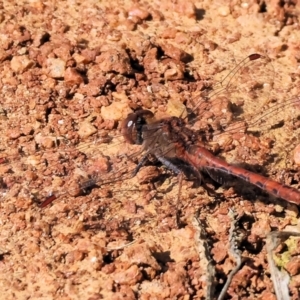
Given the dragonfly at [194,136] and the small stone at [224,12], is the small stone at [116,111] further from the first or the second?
the small stone at [224,12]

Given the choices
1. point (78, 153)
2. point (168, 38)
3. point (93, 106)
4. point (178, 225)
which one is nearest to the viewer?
point (178, 225)

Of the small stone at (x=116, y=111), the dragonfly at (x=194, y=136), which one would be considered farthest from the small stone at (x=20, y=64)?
the dragonfly at (x=194, y=136)

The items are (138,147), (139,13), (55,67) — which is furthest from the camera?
(139,13)

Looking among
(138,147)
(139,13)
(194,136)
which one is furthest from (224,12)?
(138,147)

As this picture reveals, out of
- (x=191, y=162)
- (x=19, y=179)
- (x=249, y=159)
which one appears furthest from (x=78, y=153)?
(x=249, y=159)

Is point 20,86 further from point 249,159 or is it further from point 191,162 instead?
point 249,159

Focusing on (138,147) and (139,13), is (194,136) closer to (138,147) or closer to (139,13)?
(138,147)

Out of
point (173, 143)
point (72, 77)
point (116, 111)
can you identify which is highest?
point (72, 77)
